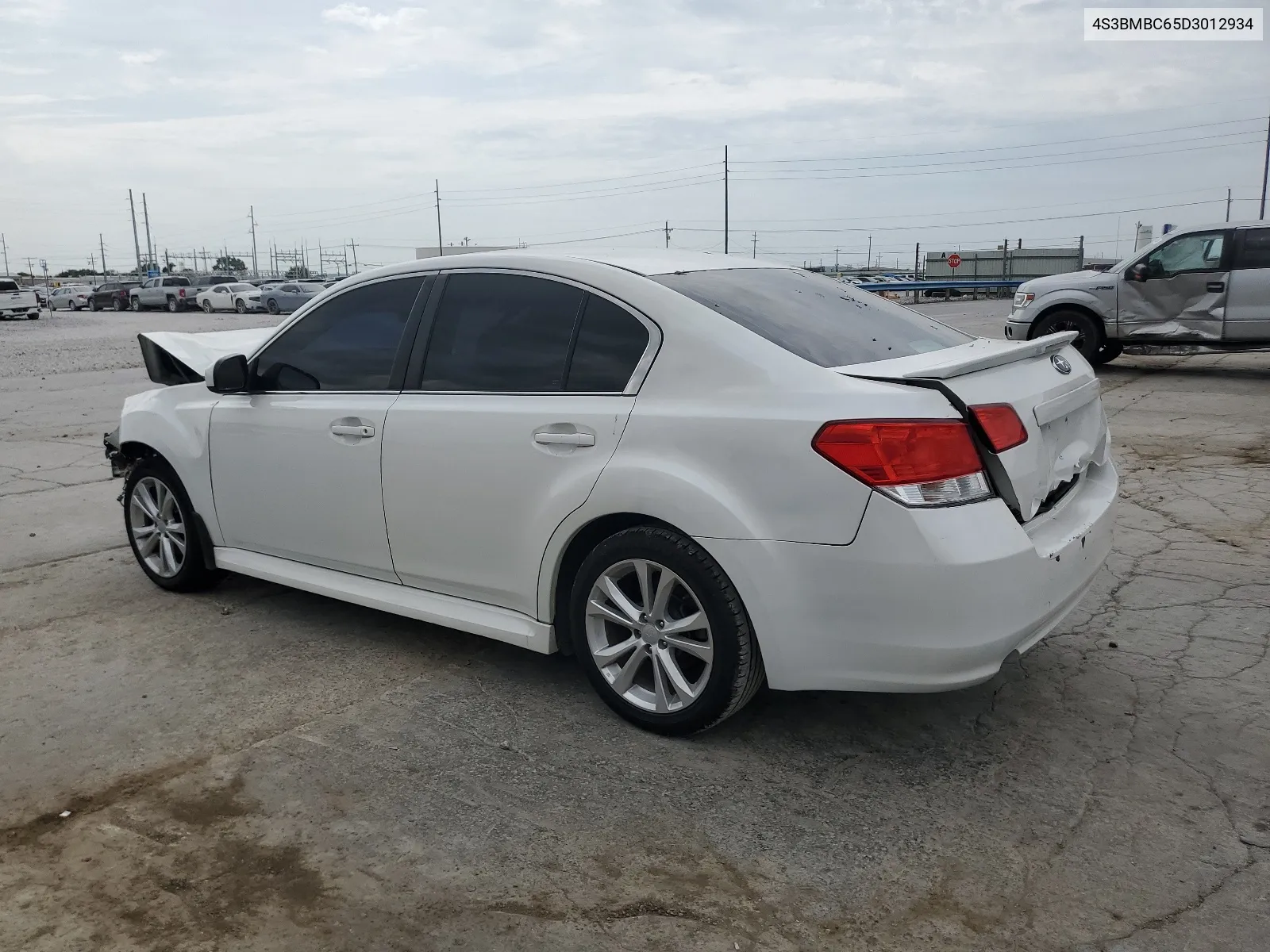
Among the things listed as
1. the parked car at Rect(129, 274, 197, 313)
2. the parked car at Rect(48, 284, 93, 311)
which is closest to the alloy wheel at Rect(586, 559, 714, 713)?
the parked car at Rect(129, 274, 197, 313)

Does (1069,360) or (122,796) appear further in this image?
(1069,360)

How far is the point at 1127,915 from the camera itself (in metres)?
2.61

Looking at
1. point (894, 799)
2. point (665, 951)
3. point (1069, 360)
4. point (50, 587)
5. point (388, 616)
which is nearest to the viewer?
point (665, 951)

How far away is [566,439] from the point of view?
3.61 m

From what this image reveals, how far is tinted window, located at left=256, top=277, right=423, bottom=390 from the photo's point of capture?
4289 mm

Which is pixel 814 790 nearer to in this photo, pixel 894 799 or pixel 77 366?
pixel 894 799

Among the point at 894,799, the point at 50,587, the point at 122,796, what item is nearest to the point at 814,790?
the point at 894,799

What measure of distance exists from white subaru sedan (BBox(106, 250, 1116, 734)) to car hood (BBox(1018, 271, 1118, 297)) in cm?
1042

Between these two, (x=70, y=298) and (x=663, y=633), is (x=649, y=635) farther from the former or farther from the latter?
(x=70, y=298)

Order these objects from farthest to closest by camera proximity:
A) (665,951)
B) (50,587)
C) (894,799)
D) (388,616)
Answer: (50,587) → (388,616) → (894,799) → (665,951)

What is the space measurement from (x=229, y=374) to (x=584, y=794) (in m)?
2.52

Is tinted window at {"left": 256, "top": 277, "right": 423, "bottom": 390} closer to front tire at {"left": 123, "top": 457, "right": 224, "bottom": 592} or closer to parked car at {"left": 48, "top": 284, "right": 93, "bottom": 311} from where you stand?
front tire at {"left": 123, "top": 457, "right": 224, "bottom": 592}

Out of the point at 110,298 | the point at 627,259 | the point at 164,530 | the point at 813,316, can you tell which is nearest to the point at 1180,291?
the point at 813,316

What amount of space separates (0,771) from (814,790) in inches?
103
